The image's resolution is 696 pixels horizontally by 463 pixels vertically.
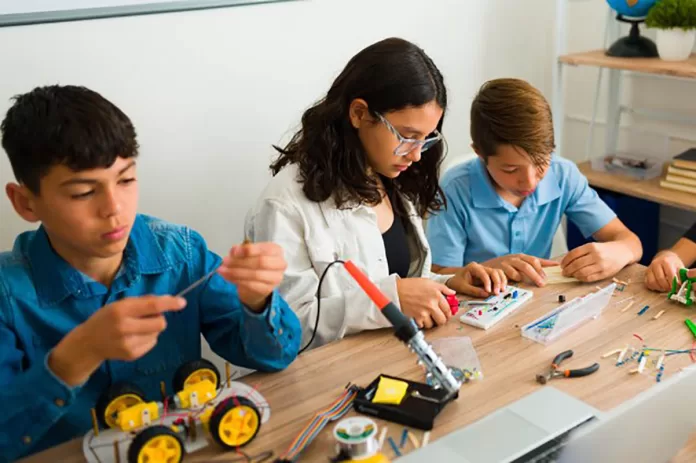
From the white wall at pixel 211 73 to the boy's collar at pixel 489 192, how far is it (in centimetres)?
78

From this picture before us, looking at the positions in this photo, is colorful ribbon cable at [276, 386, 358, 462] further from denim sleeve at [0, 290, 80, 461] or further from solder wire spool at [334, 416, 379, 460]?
denim sleeve at [0, 290, 80, 461]

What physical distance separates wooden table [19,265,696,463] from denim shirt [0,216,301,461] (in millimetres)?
69

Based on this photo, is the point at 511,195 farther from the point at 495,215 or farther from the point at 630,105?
the point at 630,105

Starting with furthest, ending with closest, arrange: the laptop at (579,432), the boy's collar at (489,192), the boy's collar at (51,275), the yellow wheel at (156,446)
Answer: the boy's collar at (489,192) → the boy's collar at (51,275) → the yellow wheel at (156,446) → the laptop at (579,432)

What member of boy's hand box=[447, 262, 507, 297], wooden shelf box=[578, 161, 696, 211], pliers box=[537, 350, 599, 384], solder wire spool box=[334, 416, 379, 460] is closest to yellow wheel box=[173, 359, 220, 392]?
solder wire spool box=[334, 416, 379, 460]

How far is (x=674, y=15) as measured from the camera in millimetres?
2521

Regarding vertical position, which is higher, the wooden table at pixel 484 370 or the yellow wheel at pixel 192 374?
the yellow wheel at pixel 192 374

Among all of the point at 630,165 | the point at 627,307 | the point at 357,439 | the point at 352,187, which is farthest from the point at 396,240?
the point at 630,165

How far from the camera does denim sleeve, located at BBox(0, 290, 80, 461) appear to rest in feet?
3.28

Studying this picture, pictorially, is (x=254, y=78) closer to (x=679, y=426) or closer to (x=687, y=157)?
(x=687, y=157)

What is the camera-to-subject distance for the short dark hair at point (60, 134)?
1.08m

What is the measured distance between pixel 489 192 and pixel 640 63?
107 centimetres

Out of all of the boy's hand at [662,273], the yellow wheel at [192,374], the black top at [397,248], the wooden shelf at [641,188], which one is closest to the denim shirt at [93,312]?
the yellow wheel at [192,374]

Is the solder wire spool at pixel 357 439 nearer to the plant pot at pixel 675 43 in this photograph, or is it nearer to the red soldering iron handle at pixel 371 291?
the red soldering iron handle at pixel 371 291
